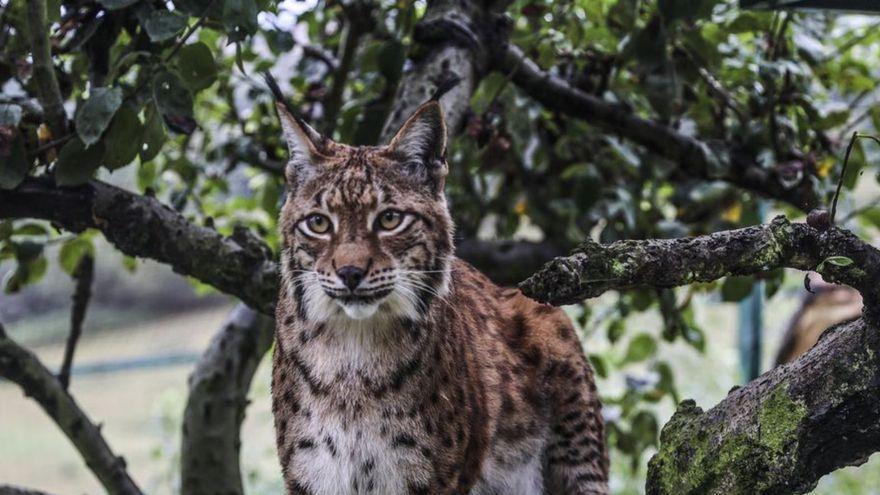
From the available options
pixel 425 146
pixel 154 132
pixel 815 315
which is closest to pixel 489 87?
pixel 425 146

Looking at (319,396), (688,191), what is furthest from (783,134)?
(319,396)

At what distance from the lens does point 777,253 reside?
2.16 m

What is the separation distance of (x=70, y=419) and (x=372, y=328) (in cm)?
153

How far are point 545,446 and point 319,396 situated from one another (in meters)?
0.94

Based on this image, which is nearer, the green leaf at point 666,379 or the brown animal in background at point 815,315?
the green leaf at point 666,379

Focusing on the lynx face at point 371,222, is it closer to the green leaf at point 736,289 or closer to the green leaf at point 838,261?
the green leaf at point 838,261

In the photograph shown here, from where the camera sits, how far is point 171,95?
3166mm

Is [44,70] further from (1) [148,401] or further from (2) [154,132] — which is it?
(1) [148,401]

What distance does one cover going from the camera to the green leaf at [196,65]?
322 centimetres

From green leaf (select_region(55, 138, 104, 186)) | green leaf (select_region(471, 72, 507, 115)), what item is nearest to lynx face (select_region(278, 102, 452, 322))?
green leaf (select_region(55, 138, 104, 186))

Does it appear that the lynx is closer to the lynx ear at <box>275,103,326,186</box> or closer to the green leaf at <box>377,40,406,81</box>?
the lynx ear at <box>275,103,326,186</box>

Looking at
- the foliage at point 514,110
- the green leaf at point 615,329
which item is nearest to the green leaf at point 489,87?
the foliage at point 514,110

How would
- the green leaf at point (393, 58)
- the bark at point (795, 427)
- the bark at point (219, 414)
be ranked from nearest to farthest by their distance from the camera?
the bark at point (795, 427) → the green leaf at point (393, 58) → the bark at point (219, 414)

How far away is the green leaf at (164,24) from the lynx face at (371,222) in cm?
33
